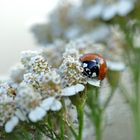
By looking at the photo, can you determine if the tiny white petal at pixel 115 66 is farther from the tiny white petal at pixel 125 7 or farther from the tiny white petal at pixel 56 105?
the tiny white petal at pixel 56 105

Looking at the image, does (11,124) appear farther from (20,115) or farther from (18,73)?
(18,73)

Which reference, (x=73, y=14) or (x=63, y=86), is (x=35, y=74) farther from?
(x=73, y=14)

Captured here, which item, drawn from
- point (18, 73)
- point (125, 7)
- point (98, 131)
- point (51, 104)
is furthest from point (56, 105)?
point (125, 7)

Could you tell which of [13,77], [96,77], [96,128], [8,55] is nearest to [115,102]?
[96,128]

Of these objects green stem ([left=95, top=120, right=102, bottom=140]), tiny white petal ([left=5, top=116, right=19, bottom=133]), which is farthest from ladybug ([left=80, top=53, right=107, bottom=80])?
green stem ([left=95, top=120, right=102, bottom=140])

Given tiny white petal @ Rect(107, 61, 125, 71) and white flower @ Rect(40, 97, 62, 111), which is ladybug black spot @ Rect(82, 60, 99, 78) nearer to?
white flower @ Rect(40, 97, 62, 111)

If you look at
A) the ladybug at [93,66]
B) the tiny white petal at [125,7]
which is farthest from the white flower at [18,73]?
the tiny white petal at [125,7]
